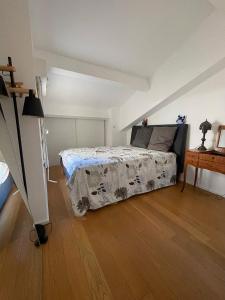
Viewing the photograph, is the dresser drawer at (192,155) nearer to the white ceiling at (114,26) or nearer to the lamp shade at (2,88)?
the white ceiling at (114,26)

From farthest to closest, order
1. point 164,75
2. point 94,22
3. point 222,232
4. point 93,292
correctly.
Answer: point 164,75, point 94,22, point 222,232, point 93,292

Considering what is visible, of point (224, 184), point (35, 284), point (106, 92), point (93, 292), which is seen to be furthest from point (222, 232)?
point (106, 92)

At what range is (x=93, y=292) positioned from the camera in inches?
40.5

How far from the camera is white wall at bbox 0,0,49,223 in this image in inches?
47.4

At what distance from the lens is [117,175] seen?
222 centimetres

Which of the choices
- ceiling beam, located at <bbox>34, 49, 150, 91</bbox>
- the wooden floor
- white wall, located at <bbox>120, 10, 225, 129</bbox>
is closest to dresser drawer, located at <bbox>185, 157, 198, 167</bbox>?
the wooden floor

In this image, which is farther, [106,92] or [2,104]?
[106,92]

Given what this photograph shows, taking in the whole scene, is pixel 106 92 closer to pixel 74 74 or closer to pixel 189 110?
pixel 74 74

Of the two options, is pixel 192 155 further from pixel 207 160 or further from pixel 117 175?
pixel 117 175

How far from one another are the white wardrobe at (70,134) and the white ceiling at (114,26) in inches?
86.7

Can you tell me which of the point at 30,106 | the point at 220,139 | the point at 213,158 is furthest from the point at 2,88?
the point at 220,139

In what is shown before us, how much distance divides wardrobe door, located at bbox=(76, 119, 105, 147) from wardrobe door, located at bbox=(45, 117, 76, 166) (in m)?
0.19

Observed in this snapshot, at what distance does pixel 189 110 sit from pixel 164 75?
84 cm

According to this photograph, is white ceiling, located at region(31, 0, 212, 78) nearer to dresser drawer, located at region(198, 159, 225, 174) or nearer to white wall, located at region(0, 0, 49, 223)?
white wall, located at region(0, 0, 49, 223)
